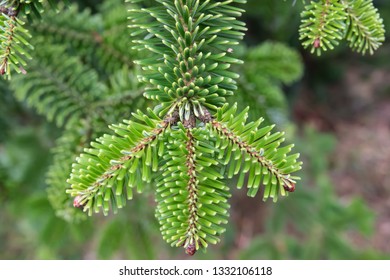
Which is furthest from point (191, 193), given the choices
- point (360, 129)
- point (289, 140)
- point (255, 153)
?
point (360, 129)

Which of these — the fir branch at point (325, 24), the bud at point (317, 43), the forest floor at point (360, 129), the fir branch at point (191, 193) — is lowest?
the forest floor at point (360, 129)

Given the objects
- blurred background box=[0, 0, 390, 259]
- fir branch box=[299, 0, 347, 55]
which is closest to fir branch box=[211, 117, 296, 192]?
fir branch box=[299, 0, 347, 55]

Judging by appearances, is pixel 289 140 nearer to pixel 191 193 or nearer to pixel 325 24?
pixel 325 24

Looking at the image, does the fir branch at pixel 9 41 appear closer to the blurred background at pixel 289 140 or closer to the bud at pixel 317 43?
the blurred background at pixel 289 140

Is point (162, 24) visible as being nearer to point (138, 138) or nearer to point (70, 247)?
point (138, 138)

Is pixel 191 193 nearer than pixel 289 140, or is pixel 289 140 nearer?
pixel 191 193

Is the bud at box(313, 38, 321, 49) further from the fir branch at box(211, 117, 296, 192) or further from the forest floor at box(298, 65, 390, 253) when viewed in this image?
the forest floor at box(298, 65, 390, 253)

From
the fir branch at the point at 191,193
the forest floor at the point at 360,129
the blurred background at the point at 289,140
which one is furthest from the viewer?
the forest floor at the point at 360,129

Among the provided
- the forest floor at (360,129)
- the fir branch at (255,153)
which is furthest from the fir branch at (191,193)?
the forest floor at (360,129)

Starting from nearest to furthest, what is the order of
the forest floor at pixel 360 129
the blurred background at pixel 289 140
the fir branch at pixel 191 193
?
the fir branch at pixel 191 193 → the blurred background at pixel 289 140 → the forest floor at pixel 360 129
